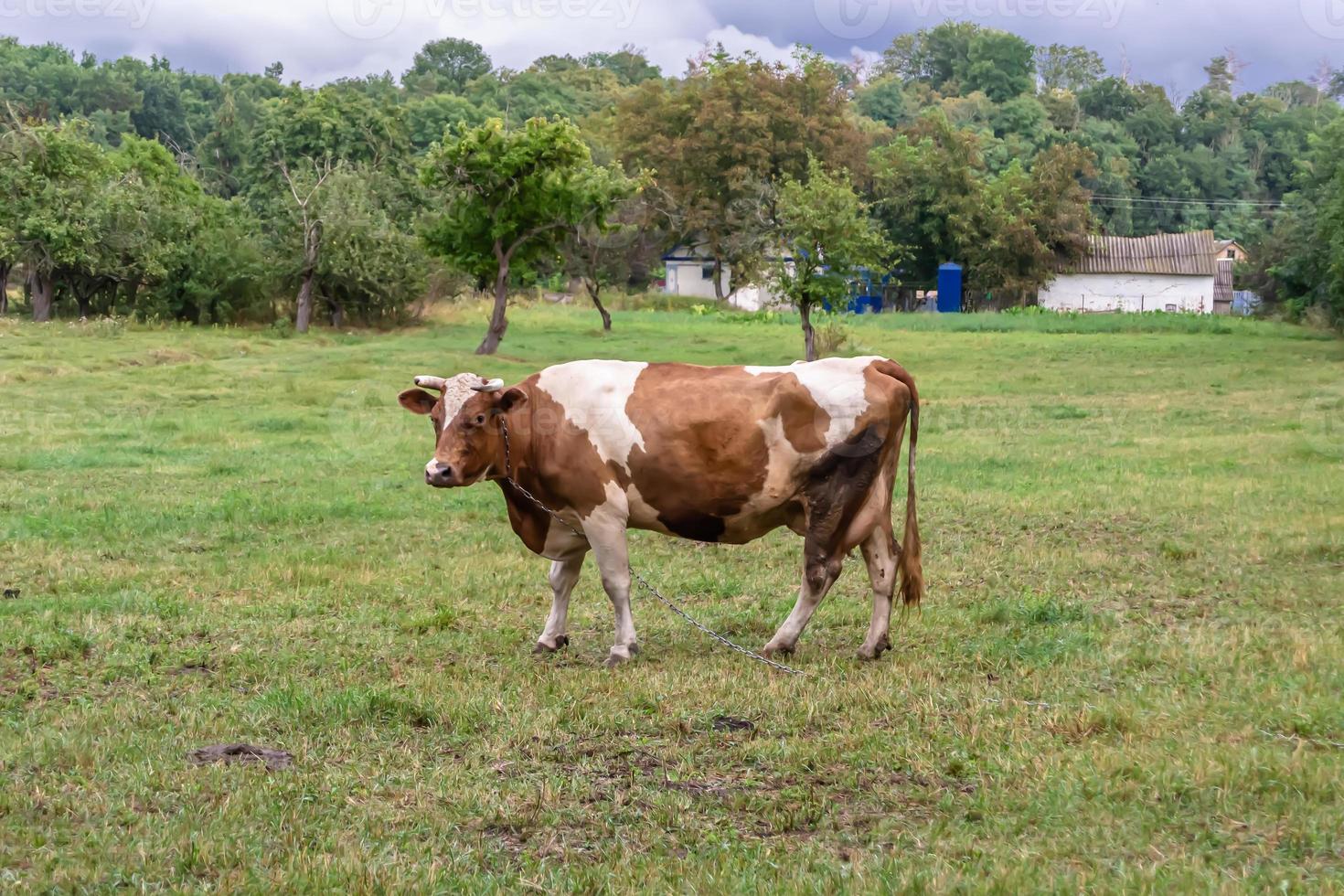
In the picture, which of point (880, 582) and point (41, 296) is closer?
point (880, 582)

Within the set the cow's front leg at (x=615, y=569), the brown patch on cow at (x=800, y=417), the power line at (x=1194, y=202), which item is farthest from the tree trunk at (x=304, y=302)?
the power line at (x=1194, y=202)

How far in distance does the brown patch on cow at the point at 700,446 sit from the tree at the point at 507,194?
29827 mm

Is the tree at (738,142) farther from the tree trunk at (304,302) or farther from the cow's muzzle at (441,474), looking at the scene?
the cow's muzzle at (441,474)

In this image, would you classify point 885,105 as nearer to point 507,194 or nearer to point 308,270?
point 308,270

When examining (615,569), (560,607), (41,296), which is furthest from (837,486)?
(41,296)

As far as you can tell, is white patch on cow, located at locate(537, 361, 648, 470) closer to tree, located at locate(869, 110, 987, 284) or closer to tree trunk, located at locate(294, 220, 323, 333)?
tree trunk, located at locate(294, 220, 323, 333)

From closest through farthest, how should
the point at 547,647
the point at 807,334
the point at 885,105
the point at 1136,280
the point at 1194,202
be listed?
1. the point at 547,647
2. the point at 807,334
3. the point at 1136,280
4. the point at 1194,202
5. the point at 885,105

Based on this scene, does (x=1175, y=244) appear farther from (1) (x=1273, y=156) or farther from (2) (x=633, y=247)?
(1) (x=1273, y=156)

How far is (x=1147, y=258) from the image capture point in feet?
232

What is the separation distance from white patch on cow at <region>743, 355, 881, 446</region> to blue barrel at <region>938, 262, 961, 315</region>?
61.3 metres

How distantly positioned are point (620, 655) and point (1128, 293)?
66945 millimetres

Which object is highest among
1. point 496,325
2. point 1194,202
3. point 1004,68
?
point 1004,68

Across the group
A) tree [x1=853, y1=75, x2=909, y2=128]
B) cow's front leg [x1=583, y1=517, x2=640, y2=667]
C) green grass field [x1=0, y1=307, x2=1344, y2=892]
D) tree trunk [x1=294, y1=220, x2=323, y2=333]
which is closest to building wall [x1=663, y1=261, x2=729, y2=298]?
tree trunk [x1=294, y1=220, x2=323, y2=333]

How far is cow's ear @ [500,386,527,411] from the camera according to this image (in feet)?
26.8
